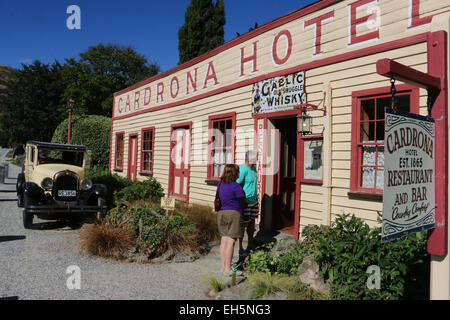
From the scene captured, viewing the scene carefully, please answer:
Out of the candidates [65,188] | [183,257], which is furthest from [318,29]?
[65,188]

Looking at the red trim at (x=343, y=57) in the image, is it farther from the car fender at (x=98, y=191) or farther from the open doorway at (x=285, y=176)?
the car fender at (x=98, y=191)

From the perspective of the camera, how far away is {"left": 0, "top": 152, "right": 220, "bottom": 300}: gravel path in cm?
411

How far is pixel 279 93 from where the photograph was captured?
271 inches

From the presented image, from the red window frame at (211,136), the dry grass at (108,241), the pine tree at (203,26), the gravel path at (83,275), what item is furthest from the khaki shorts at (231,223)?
the pine tree at (203,26)

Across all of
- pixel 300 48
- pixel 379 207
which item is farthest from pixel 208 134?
pixel 379 207

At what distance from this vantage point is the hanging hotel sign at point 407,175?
7.65ft

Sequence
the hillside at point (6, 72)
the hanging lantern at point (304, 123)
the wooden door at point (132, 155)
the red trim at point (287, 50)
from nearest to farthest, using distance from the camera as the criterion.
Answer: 1. the hanging lantern at point (304, 123)
2. the red trim at point (287, 50)
3. the wooden door at point (132, 155)
4. the hillside at point (6, 72)

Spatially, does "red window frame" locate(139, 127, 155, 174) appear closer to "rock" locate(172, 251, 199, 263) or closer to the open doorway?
the open doorway

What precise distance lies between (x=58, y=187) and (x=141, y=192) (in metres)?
2.38

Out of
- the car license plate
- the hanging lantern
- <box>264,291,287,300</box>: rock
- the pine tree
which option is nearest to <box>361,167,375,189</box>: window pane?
the hanging lantern

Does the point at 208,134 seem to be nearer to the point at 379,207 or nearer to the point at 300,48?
the point at 300,48

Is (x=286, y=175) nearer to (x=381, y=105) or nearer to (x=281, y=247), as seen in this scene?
(x=281, y=247)

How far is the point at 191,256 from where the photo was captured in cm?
559

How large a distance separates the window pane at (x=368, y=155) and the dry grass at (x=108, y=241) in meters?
4.03
